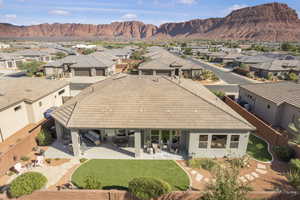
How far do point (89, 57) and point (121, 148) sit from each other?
4136cm

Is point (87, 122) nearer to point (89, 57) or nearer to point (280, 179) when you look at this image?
point (280, 179)

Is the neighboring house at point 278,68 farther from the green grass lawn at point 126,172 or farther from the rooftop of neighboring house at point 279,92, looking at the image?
the green grass lawn at point 126,172

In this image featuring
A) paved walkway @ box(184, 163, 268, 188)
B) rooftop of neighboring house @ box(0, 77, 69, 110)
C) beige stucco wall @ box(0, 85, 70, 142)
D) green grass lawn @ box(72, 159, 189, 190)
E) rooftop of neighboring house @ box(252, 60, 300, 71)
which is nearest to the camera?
green grass lawn @ box(72, 159, 189, 190)

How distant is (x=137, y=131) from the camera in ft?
46.3

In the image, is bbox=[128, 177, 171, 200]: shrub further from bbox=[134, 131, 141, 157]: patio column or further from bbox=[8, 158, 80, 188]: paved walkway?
bbox=[8, 158, 80, 188]: paved walkway

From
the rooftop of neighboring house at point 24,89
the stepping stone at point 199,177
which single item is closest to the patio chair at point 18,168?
the rooftop of neighboring house at point 24,89

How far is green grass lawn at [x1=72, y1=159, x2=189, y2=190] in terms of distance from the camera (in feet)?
39.3

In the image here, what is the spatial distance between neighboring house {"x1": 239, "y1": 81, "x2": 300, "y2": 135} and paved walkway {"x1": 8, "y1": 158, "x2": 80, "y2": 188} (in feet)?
67.7

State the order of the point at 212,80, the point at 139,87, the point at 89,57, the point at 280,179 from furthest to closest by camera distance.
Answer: the point at 89,57 < the point at 212,80 < the point at 139,87 < the point at 280,179

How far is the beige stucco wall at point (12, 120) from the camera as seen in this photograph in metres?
16.9

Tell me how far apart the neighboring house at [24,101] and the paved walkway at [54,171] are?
23.1 ft

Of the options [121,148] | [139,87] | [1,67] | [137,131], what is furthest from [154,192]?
[1,67]

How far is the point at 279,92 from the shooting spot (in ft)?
71.3

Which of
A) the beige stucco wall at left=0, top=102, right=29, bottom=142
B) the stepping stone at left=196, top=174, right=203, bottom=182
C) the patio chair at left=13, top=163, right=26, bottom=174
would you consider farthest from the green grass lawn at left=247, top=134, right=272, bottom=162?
the beige stucco wall at left=0, top=102, right=29, bottom=142
